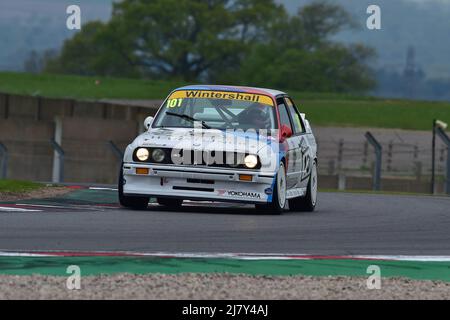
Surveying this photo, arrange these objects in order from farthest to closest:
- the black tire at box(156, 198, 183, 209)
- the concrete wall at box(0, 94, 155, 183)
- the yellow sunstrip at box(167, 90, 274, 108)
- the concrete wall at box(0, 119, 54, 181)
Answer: the concrete wall at box(0, 94, 155, 183)
the concrete wall at box(0, 119, 54, 181)
the black tire at box(156, 198, 183, 209)
the yellow sunstrip at box(167, 90, 274, 108)

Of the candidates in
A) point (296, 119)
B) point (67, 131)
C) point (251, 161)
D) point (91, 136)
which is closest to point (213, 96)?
point (251, 161)

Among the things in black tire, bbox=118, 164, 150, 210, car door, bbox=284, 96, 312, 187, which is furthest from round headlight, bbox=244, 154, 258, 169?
car door, bbox=284, 96, 312, 187

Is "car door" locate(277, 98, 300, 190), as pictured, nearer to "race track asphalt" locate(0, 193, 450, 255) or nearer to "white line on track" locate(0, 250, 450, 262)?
"race track asphalt" locate(0, 193, 450, 255)

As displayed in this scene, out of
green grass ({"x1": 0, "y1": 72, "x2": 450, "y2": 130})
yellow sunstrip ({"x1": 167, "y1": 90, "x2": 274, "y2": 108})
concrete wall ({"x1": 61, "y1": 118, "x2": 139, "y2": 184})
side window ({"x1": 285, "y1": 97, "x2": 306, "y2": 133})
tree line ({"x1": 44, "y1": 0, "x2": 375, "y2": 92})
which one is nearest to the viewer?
yellow sunstrip ({"x1": 167, "y1": 90, "x2": 274, "y2": 108})

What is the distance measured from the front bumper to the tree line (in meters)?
84.7

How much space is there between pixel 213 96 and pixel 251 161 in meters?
1.46

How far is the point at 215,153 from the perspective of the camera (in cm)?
1573

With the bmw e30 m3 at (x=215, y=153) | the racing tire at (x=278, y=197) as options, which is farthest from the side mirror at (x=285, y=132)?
the racing tire at (x=278, y=197)

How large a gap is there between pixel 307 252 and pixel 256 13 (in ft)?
312

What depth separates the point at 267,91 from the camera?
17391 mm

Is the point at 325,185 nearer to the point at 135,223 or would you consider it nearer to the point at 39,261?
the point at 135,223

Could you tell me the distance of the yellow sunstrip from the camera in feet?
55.6

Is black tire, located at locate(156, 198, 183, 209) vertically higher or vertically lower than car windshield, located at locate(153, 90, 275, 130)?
lower

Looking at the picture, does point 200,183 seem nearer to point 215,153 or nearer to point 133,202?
point 215,153
